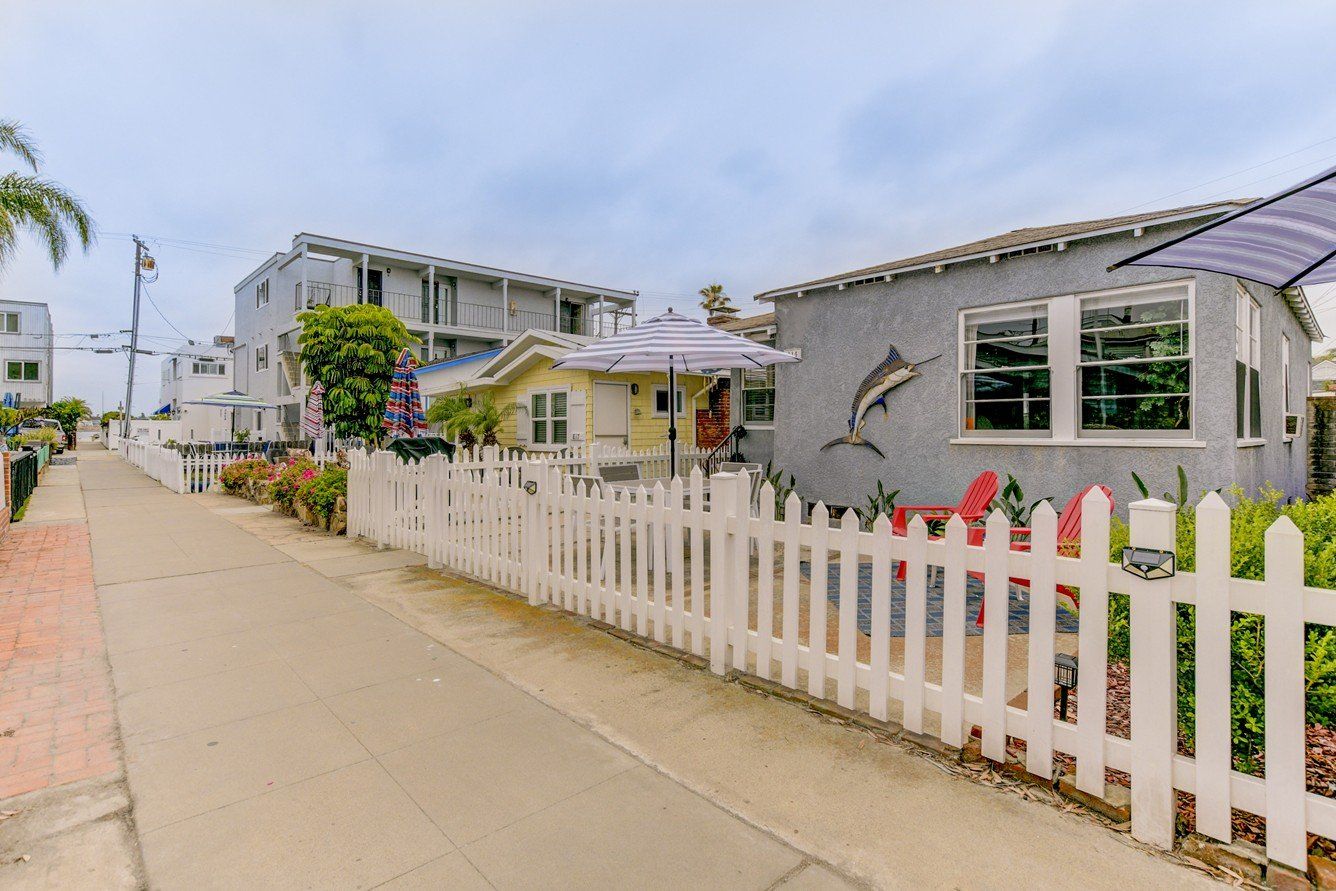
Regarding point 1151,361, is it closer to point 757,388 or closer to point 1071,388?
point 1071,388

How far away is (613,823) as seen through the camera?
2.51m

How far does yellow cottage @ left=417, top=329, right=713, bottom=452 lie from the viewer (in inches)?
566

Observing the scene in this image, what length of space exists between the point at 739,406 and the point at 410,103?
8.87 metres

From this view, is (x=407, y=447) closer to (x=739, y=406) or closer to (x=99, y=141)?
(x=739, y=406)

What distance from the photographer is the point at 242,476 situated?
46.9ft

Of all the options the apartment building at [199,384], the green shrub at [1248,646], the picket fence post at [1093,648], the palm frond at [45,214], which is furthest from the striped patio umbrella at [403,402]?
the apartment building at [199,384]

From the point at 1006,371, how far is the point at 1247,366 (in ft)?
8.40

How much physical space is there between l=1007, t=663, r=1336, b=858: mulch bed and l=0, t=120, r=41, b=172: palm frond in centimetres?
1621

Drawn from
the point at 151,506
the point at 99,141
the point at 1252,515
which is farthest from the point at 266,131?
the point at 1252,515

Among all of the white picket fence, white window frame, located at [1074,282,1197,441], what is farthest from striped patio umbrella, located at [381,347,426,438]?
white window frame, located at [1074,282,1197,441]

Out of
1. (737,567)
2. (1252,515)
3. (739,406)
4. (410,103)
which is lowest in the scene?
(737,567)

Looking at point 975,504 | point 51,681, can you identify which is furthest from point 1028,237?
point 51,681

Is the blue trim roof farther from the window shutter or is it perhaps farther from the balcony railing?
the balcony railing

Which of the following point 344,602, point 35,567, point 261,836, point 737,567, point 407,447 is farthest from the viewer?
point 407,447
